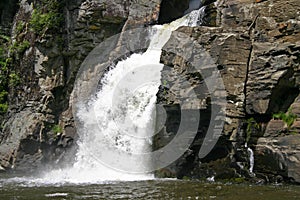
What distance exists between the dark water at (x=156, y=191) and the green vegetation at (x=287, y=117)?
152 centimetres

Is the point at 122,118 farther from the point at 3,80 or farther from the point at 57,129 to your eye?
the point at 3,80

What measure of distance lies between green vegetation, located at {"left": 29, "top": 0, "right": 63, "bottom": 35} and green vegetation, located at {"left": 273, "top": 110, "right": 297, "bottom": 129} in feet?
33.3

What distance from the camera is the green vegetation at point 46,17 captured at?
16.1m

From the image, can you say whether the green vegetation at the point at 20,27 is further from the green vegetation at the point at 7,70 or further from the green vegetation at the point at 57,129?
the green vegetation at the point at 57,129

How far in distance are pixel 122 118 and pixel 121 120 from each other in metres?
0.08

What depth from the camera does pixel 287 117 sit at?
30.4ft

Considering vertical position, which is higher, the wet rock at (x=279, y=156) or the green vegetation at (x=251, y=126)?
the green vegetation at (x=251, y=126)

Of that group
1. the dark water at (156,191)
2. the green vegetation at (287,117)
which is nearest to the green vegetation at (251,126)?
the green vegetation at (287,117)

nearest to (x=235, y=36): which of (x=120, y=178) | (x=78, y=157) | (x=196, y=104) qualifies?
(x=196, y=104)

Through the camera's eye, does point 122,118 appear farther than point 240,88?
Yes

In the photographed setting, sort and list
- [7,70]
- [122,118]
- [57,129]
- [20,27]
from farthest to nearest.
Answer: [7,70] < [20,27] < [57,129] < [122,118]

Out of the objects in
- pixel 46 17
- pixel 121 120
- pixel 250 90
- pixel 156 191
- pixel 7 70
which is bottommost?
pixel 156 191

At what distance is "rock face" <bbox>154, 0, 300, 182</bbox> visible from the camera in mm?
9203

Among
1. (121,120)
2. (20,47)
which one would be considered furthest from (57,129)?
(20,47)
